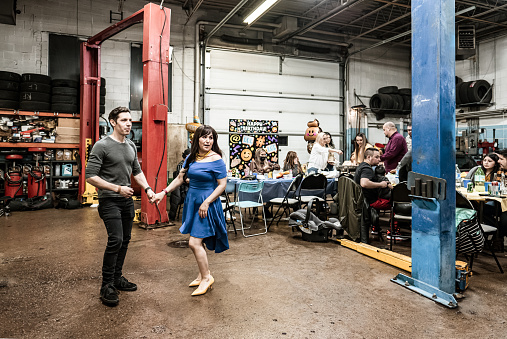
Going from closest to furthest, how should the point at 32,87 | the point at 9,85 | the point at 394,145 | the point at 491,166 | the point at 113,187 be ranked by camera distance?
the point at 113,187 < the point at 491,166 < the point at 394,145 < the point at 9,85 < the point at 32,87

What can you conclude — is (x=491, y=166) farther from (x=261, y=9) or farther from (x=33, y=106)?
(x=33, y=106)

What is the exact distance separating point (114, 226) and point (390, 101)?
1127 centimetres

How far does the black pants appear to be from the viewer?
8.84ft

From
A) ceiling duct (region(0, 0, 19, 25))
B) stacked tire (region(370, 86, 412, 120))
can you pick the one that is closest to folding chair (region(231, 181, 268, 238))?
ceiling duct (region(0, 0, 19, 25))

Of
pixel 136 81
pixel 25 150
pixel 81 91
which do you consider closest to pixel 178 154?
pixel 136 81

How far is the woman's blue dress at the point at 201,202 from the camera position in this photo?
2838mm

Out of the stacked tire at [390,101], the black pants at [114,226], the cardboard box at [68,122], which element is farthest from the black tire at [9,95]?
the stacked tire at [390,101]

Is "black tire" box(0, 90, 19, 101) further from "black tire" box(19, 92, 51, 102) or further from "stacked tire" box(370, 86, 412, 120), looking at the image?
"stacked tire" box(370, 86, 412, 120)

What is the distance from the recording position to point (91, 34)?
30.1 ft

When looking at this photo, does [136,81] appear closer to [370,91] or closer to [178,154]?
[178,154]

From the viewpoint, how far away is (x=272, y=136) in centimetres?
1113

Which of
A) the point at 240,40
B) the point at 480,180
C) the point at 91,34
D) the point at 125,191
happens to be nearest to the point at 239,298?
the point at 125,191

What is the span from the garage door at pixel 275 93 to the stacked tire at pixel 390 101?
129cm

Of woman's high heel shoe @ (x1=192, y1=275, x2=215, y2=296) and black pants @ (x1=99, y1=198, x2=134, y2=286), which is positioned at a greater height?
black pants @ (x1=99, y1=198, x2=134, y2=286)
